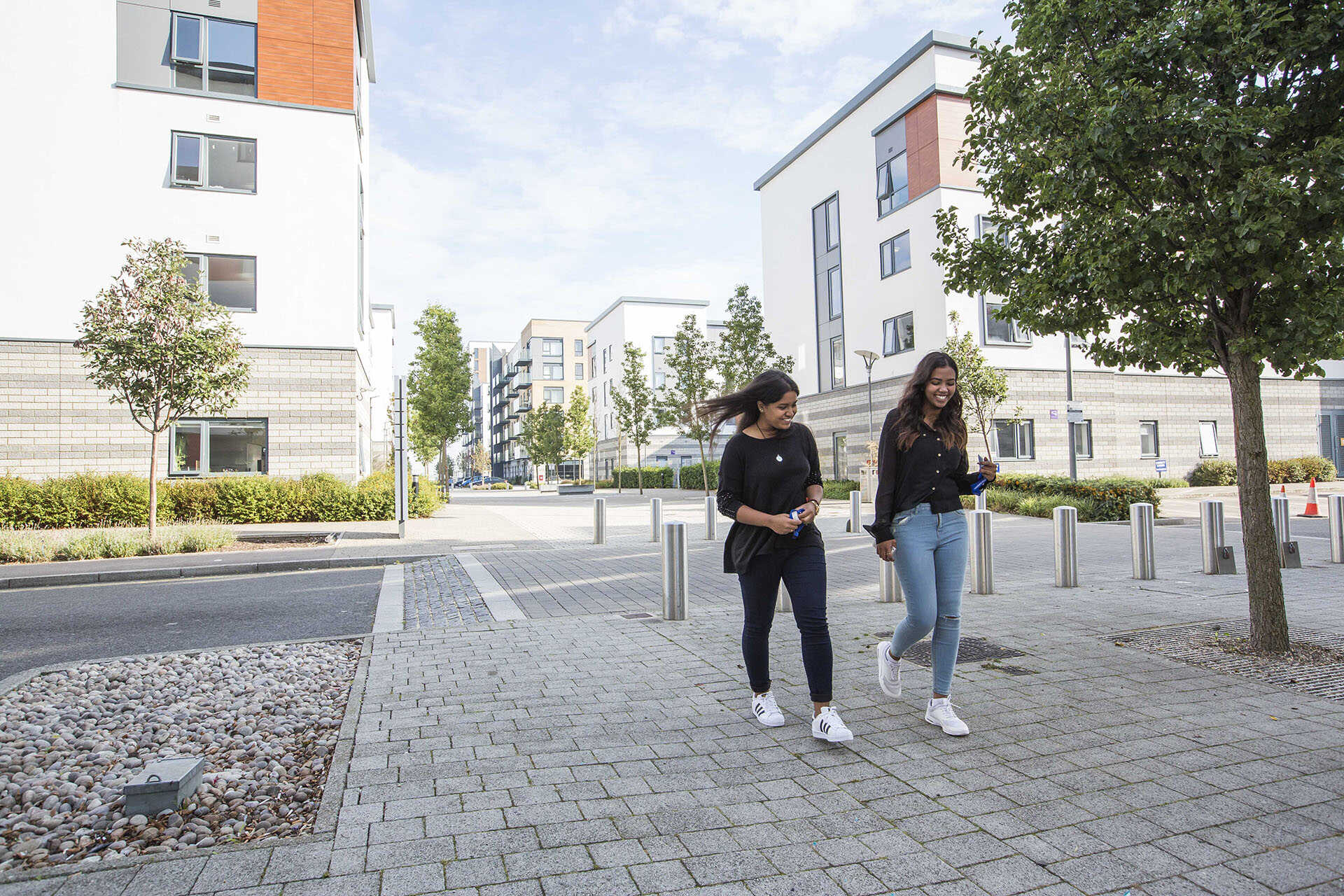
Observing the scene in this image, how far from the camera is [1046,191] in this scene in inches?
223

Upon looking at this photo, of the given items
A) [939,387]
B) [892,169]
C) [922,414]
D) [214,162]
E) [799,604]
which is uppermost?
[892,169]

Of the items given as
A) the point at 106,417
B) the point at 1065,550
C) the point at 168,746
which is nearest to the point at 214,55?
the point at 106,417

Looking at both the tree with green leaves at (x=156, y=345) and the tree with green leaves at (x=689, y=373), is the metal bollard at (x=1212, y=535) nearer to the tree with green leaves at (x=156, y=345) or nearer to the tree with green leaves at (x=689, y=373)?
the tree with green leaves at (x=156, y=345)

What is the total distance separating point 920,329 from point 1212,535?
1927 cm

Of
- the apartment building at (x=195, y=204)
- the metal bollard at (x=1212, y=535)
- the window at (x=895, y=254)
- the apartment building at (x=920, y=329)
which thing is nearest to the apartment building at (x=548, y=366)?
the apartment building at (x=920, y=329)

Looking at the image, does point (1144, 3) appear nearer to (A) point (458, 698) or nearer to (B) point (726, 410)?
(B) point (726, 410)

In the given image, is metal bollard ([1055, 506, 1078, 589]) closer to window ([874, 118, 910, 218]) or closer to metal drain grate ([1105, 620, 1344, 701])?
metal drain grate ([1105, 620, 1344, 701])

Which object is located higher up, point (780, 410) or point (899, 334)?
point (899, 334)

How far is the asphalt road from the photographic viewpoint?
655 cm

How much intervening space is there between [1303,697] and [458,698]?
4.79 m

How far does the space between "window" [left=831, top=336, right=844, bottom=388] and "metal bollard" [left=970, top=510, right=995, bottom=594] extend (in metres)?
25.0

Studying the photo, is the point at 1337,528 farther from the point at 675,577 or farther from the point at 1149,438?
the point at 1149,438

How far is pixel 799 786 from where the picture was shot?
3354 millimetres

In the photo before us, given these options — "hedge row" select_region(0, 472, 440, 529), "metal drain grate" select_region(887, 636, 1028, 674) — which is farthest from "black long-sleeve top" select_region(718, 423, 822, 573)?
"hedge row" select_region(0, 472, 440, 529)
